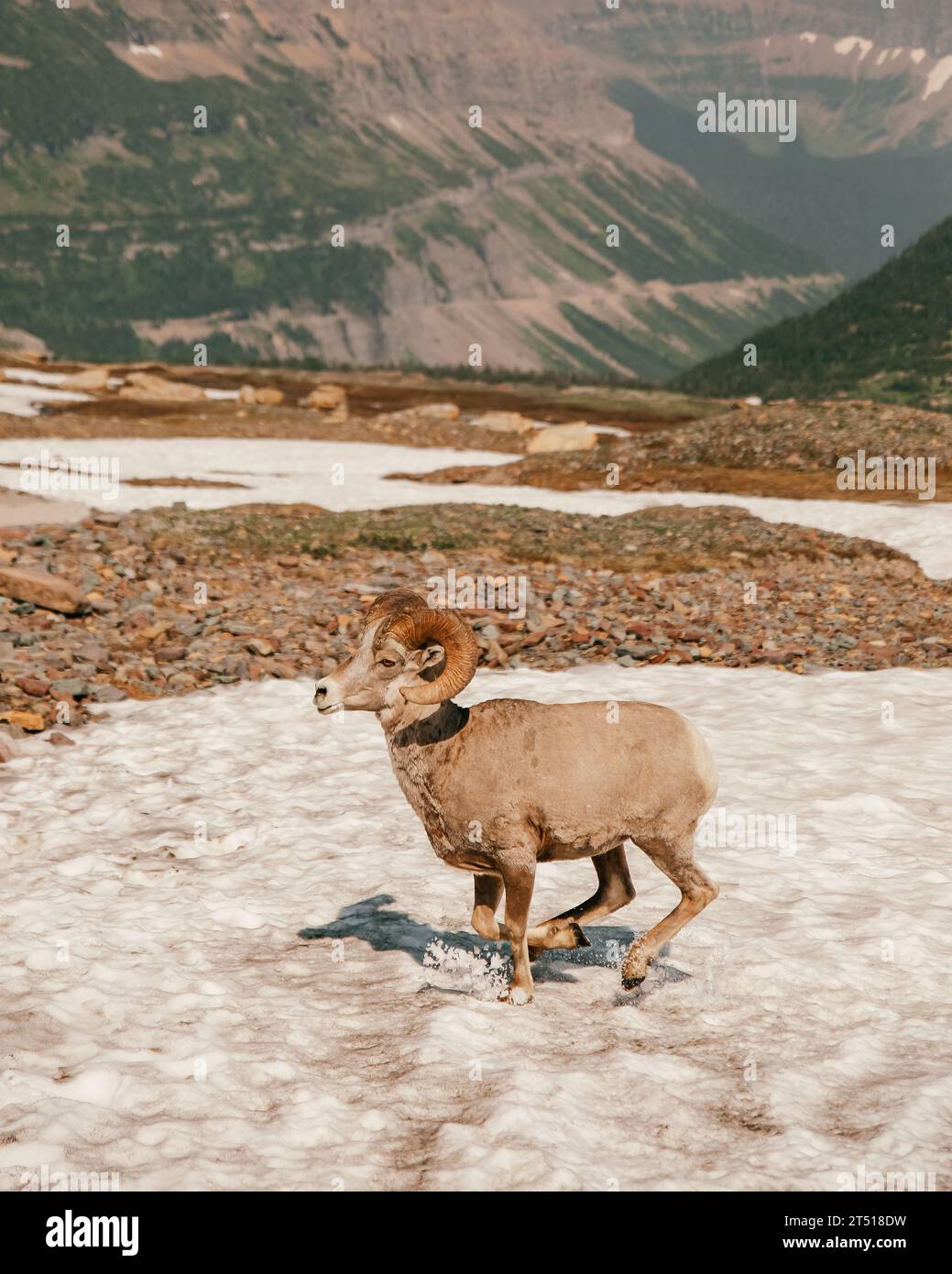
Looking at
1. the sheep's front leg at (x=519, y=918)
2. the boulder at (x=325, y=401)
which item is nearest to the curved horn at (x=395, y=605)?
the sheep's front leg at (x=519, y=918)

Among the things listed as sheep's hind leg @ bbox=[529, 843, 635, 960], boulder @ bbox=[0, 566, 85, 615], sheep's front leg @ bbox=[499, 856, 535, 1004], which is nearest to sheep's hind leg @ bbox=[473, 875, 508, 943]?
sheep's front leg @ bbox=[499, 856, 535, 1004]

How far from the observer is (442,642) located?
10.7 meters

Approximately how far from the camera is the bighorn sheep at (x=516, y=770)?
10.6m

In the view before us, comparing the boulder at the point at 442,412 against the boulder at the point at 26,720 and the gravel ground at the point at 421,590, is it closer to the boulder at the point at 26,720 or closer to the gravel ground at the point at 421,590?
the gravel ground at the point at 421,590

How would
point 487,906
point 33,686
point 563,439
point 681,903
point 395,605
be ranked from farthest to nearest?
point 563,439, point 33,686, point 487,906, point 681,903, point 395,605

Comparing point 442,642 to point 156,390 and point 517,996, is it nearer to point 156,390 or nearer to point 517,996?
point 517,996

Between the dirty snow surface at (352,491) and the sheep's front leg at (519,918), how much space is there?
2917 centimetres

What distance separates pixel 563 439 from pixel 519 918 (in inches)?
3089

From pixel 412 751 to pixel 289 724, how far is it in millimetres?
10043

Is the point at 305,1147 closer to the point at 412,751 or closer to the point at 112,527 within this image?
the point at 412,751

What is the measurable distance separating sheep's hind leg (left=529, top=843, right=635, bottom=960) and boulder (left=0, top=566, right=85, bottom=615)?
16.1m

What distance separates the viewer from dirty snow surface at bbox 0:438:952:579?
1683 inches

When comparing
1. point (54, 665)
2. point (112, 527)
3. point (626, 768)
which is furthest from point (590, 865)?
point (112, 527)

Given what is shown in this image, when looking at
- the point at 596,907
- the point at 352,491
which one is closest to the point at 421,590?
the point at 596,907
